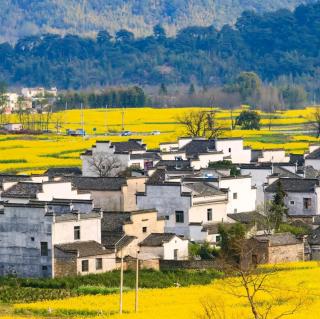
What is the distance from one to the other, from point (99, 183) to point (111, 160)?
891 cm

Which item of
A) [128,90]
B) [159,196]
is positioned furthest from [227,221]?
[128,90]

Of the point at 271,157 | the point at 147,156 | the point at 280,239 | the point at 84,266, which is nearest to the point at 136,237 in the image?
the point at 84,266

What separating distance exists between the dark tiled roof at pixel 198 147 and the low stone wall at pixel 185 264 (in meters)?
20.7

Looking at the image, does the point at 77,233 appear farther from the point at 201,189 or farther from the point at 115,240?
the point at 201,189

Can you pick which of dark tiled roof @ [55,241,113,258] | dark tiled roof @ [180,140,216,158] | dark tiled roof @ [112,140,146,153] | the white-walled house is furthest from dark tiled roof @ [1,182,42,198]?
dark tiled roof @ [180,140,216,158]

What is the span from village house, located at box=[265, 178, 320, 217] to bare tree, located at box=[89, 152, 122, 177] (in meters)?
8.89

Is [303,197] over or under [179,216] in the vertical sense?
over

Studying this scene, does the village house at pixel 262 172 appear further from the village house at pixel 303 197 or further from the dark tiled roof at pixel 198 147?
the dark tiled roof at pixel 198 147

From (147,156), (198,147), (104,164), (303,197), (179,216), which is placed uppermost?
(198,147)

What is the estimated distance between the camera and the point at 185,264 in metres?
44.3

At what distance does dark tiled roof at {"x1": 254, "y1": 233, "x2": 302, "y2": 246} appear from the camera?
1803 inches

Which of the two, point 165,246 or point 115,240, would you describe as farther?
point 165,246

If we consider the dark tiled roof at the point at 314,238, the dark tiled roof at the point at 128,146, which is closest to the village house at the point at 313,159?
the dark tiled roof at the point at 128,146

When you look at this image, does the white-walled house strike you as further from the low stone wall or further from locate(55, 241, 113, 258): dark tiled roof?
locate(55, 241, 113, 258): dark tiled roof
